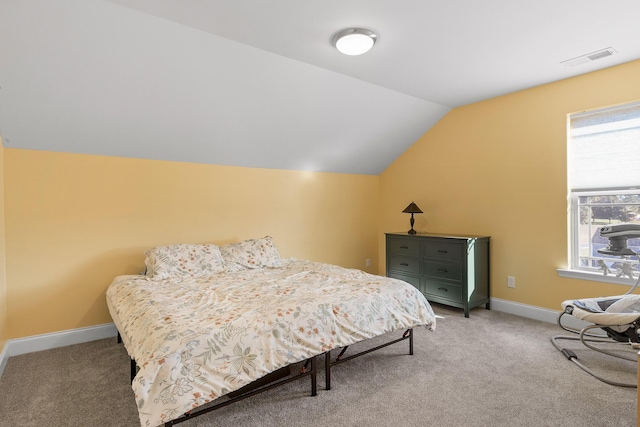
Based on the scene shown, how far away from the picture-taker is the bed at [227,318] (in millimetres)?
1578

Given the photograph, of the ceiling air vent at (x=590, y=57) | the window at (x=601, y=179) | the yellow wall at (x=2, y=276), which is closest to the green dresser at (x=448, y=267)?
the window at (x=601, y=179)

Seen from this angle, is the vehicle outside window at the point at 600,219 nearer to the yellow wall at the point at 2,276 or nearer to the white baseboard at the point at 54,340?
the white baseboard at the point at 54,340

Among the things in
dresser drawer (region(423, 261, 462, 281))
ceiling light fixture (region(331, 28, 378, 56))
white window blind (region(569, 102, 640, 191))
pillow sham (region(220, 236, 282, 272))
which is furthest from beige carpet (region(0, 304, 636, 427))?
ceiling light fixture (region(331, 28, 378, 56))

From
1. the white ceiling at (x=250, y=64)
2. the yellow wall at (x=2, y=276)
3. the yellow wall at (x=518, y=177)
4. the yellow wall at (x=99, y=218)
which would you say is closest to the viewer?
the white ceiling at (x=250, y=64)

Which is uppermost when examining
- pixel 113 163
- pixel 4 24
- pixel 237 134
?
pixel 4 24

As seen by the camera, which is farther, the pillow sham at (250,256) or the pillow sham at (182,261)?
the pillow sham at (250,256)

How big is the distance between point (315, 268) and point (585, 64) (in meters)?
3.02

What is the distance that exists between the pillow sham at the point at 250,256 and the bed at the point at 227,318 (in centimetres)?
1

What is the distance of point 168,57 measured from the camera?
8.13ft

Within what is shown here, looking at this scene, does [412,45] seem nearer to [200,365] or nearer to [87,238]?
[200,365]

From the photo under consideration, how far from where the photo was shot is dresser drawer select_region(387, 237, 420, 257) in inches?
161

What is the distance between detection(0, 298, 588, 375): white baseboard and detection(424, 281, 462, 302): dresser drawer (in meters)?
0.66

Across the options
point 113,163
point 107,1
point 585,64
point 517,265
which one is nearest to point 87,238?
point 113,163

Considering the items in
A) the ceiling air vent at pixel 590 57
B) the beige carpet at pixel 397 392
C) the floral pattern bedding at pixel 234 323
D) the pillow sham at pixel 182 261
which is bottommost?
the beige carpet at pixel 397 392
